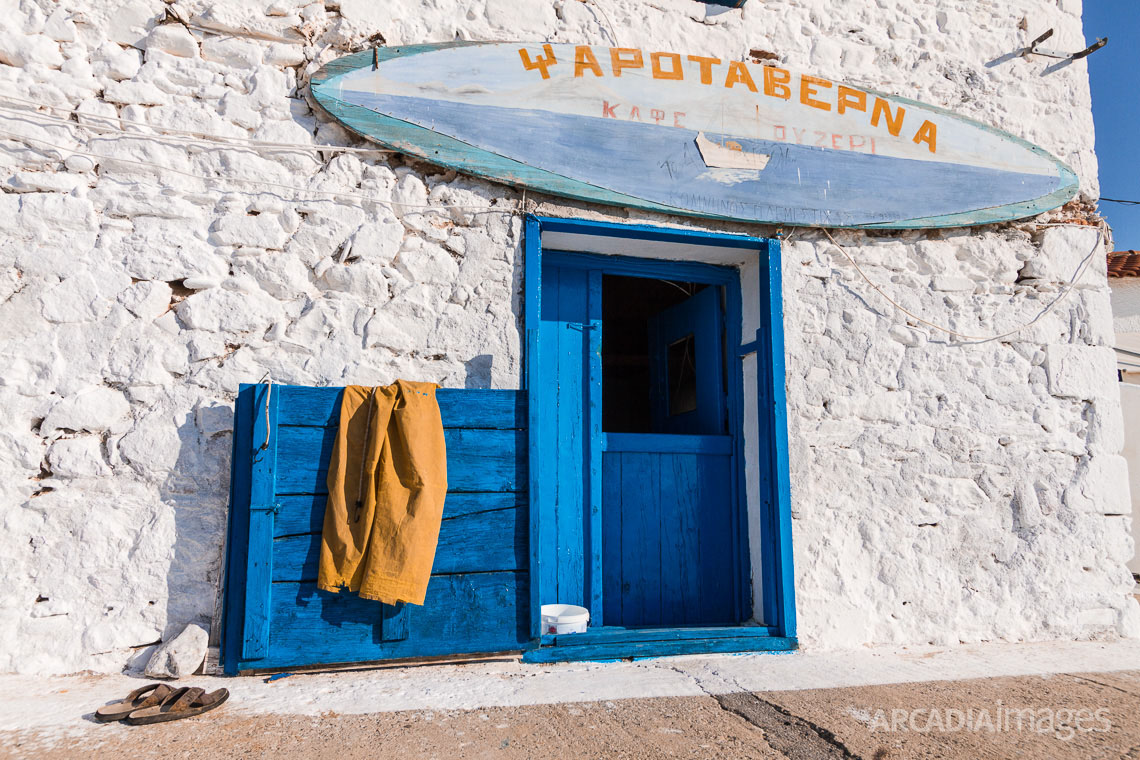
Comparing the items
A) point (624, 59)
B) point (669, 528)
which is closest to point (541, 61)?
point (624, 59)

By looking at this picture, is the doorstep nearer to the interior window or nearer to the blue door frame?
the blue door frame

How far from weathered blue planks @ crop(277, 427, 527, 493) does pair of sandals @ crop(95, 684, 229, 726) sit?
2.64ft

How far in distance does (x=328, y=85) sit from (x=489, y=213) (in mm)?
939

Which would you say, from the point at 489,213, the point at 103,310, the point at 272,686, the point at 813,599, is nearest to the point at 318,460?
the point at 272,686

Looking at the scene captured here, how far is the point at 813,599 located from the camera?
3.79 metres

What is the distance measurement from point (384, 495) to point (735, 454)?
201cm

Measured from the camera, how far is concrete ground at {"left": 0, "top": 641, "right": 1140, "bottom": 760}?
235cm

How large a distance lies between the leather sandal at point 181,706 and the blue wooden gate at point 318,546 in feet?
1.04

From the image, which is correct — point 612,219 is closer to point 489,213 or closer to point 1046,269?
point 489,213

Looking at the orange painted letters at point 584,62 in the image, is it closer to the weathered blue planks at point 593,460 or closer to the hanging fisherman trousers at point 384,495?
the weathered blue planks at point 593,460

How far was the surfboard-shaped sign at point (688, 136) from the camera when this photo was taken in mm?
3604

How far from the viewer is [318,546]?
3096 millimetres

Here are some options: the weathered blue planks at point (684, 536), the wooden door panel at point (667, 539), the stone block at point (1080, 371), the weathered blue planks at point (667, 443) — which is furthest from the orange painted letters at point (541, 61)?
the stone block at point (1080, 371)

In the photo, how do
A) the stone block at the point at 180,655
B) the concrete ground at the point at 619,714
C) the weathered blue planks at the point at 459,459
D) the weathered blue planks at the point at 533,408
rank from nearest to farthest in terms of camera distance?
the concrete ground at the point at 619,714
the stone block at the point at 180,655
the weathered blue planks at the point at 459,459
the weathered blue planks at the point at 533,408
